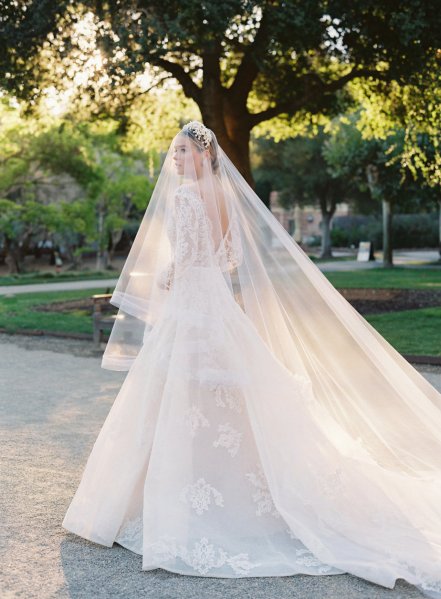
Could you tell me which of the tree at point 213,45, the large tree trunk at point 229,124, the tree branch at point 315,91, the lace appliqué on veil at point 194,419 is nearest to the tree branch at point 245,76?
the tree at point 213,45

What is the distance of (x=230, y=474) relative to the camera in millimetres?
4637

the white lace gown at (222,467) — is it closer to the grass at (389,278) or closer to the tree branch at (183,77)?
the tree branch at (183,77)

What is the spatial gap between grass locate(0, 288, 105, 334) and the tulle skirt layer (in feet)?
32.8

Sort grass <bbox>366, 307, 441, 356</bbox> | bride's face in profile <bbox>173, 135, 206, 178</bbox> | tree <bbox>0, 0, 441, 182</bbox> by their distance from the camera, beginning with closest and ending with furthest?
bride's face in profile <bbox>173, 135, 206, 178</bbox> < grass <bbox>366, 307, 441, 356</bbox> < tree <bbox>0, 0, 441, 182</bbox>

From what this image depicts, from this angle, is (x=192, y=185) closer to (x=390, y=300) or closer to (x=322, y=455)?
(x=322, y=455)

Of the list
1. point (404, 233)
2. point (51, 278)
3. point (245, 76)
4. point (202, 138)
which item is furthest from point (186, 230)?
point (404, 233)

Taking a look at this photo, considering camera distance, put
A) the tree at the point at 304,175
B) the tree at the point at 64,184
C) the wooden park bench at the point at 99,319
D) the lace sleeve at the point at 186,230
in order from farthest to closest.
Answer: the tree at the point at 304,175, the tree at the point at 64,184, the wooden park bench at the point at 99,319, the lace sleeve at the point at 186,230

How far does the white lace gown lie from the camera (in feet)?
14.1

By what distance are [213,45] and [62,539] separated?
11.8 metres

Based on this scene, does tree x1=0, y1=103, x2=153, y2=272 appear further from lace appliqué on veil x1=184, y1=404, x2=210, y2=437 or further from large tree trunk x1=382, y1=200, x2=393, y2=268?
lace appliqué on veil x1=184, y1=404, x2=210, y2=437

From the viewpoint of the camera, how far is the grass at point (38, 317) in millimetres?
15453

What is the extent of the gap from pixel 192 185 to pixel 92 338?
943 centimetres

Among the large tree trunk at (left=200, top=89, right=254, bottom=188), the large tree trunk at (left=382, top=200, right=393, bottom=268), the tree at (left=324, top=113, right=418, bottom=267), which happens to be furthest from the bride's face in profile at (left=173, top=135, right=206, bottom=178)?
the large tree trunk at (left=382, top=200, right=393, bottom=268)

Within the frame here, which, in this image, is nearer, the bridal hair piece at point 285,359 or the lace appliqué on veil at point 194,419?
the bridal hair piece at point 285,359
